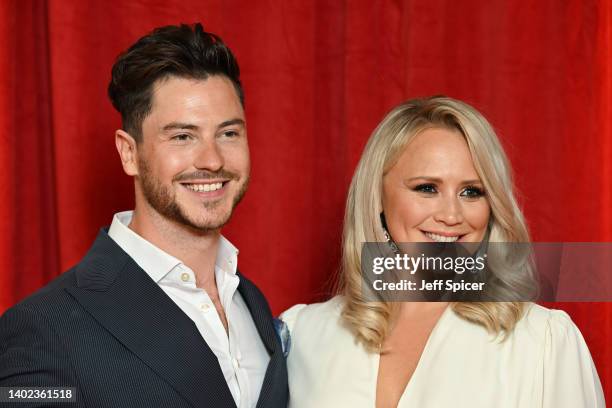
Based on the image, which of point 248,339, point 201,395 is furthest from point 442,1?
point 201,395

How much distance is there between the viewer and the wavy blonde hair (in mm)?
1906

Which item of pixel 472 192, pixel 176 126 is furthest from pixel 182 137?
pixel 472 192

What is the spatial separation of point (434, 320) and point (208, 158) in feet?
2.39

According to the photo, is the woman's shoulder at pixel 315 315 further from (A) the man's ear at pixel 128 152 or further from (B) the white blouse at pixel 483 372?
(A) the man's ear at pixel 128 152

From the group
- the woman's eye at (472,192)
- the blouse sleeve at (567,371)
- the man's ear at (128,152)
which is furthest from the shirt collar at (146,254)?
the blouse sleeve at (567,371)

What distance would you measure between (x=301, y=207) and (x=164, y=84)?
79 cm

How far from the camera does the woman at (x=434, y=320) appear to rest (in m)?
1.75

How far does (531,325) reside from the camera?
180 cm

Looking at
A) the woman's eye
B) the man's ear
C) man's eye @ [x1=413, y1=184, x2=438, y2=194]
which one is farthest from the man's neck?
the woman's eye

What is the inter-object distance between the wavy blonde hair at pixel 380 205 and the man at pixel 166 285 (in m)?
0.26

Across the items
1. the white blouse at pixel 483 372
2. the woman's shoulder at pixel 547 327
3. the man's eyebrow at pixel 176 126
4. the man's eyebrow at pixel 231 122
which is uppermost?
the man's eyebrow at pixel 231 122

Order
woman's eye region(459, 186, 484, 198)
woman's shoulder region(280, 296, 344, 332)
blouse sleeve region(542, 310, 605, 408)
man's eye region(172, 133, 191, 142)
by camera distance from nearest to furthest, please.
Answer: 1. blouse sleeve region(542, 310, 605, 408)
2. man's eye region(172, 133, 191, 142)
3. woman's eye region(459, 186, 484, 198)
4. woman's shoulder region(280, 296, 344, 332)

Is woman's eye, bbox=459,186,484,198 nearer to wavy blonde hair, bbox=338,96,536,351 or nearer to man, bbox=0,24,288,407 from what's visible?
wavy blonde hair, bbox=338,96,536,351

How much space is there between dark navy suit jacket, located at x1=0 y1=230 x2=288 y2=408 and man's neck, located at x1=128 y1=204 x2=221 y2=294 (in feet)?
0.46
